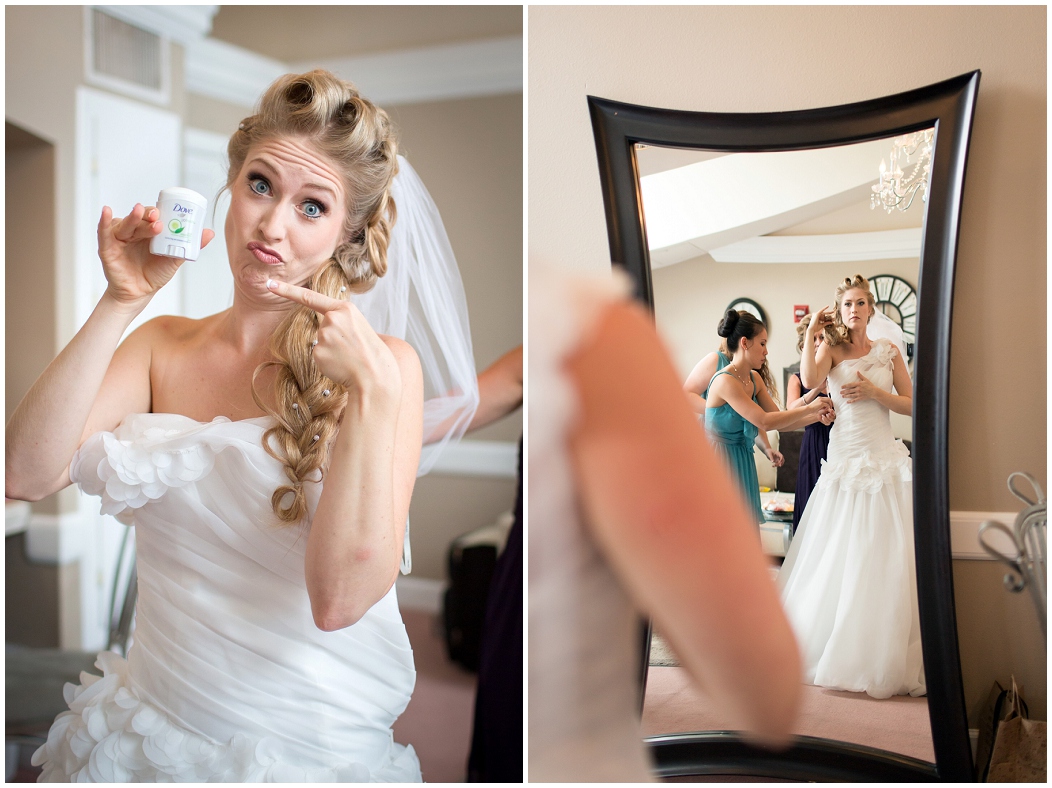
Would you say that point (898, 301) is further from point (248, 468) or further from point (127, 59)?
point (127, 59)

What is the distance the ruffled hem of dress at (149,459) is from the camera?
1113 millimetres

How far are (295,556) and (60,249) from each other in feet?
2.67

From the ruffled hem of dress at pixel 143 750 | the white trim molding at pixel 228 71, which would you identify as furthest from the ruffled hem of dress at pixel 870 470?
the white trim molding at pixel 228 71

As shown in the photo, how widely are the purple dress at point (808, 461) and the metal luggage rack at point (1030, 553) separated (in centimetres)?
35

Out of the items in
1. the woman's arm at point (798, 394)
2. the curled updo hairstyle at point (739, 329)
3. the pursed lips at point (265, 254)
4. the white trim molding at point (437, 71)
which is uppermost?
the white trim molding at point (437, 71)

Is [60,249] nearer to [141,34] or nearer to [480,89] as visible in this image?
[141,34]

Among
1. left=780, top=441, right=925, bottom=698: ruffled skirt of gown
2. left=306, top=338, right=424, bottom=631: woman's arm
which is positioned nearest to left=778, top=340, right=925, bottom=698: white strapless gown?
left=780, top=441, right=925, bottom=698: ruffled skirt of gown

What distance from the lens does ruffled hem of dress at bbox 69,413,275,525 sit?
1.11 meters

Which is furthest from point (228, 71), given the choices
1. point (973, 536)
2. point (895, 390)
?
point (973, 536)

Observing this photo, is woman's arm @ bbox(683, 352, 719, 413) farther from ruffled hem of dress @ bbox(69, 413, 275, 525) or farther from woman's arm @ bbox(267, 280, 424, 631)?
ruffled hem of dress @ bbox(69, 413, 275, 525)

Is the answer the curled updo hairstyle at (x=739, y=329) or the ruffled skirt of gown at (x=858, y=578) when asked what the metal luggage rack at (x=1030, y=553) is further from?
the curled updo hairstyle at (x=739, y=329)

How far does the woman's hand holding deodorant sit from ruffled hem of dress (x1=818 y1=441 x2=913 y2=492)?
1.15 meters

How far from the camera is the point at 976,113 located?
4.33 feet

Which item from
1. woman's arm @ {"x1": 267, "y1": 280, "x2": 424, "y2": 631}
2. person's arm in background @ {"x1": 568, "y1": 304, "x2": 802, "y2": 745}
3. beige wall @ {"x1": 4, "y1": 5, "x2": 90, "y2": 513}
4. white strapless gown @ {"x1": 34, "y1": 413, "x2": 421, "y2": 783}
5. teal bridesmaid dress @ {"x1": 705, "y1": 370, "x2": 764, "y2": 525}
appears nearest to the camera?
person's arm in background @ {"x1": 568, "y1": 304, "x2": 802, "y2": 745}
